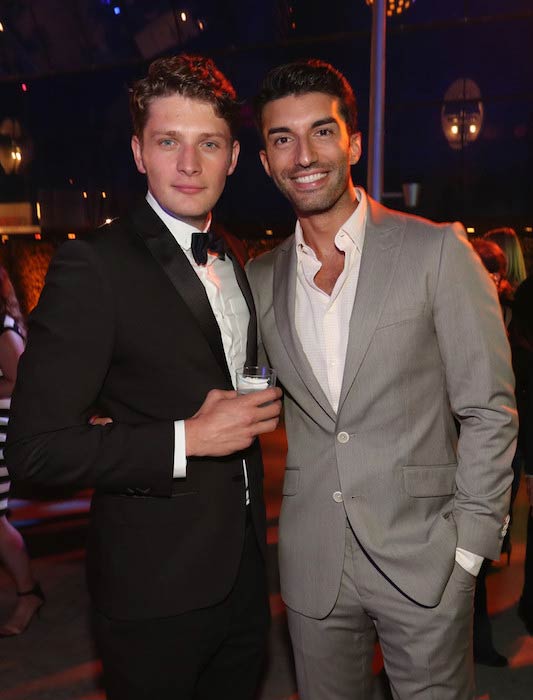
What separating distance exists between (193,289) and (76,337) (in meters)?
0.34

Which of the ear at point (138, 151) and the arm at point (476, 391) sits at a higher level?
the ear at point (138, 151)

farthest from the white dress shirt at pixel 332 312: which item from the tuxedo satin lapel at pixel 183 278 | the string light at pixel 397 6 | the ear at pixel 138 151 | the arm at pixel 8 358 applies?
the string light at pixel 397 6

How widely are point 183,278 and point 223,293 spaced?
0.28m

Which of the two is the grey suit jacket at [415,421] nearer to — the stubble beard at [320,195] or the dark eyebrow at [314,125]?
the stubble beard at [320,195]

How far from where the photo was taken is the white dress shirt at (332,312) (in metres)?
2.07

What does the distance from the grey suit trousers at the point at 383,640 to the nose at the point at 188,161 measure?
1.11m

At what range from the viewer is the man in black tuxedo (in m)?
1.70

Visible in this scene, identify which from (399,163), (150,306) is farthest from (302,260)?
(399,163)

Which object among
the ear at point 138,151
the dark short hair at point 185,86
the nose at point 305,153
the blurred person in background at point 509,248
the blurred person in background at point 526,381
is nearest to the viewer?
the dark short hair at point 185,86

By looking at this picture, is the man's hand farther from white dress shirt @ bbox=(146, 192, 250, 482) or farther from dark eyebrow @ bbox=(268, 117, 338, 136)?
dark eyebrow @ bbox=(268, 117, 338, 136)

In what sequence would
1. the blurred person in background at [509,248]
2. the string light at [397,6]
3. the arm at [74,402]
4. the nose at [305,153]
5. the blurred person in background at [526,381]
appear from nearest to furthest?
the arm at [74,402] → the nose at [305,153] → the blurred person in background at [526,381] → the blurred person in background at [509,248] → the string light at [397,6]

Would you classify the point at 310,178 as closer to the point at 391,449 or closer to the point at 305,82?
the point at 305,82

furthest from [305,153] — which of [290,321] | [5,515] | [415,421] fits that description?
[5,515]

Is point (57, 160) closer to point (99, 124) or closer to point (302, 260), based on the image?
point (99, 124)
